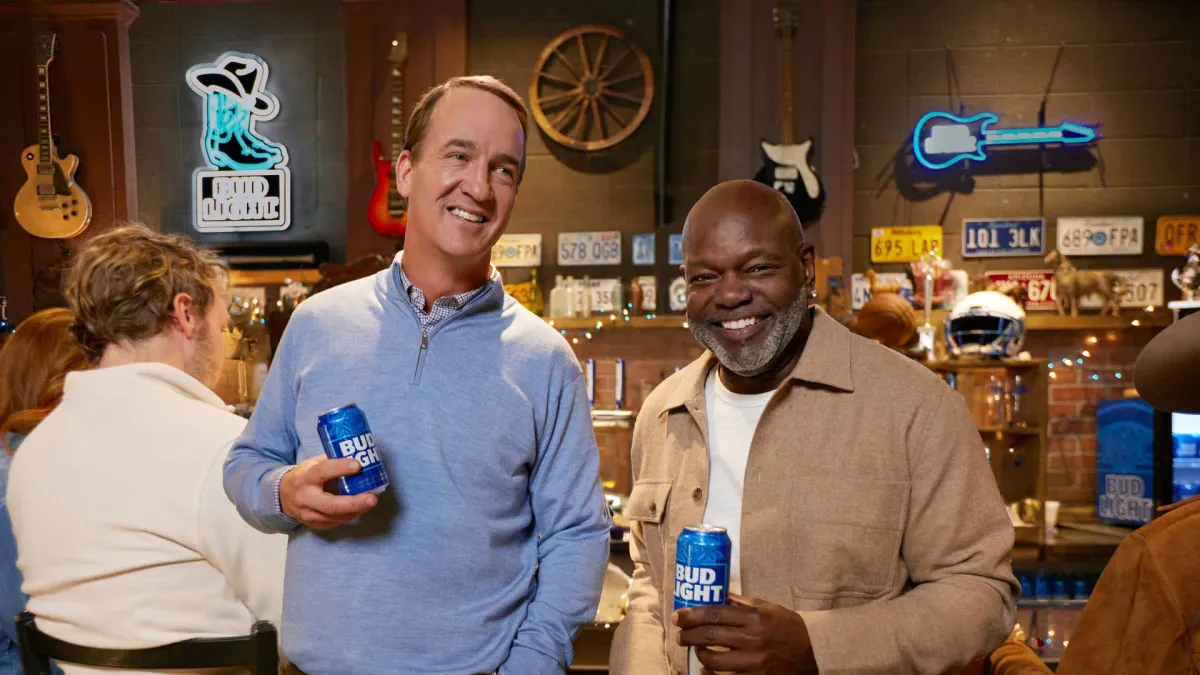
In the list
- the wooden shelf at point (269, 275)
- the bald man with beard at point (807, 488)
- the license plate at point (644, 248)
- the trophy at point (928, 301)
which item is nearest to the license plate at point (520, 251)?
the license plate at point (644, 248)

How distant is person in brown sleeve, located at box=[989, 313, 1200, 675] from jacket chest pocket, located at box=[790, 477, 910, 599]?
37cm

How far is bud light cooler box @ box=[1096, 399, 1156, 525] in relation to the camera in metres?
4.78

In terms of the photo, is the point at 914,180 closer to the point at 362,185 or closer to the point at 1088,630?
the point at 362,185

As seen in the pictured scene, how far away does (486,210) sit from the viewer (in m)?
1.60

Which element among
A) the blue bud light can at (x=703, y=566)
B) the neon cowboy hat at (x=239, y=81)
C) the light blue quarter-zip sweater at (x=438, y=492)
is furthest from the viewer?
the neon cowboy hat at (x=239, y=81)

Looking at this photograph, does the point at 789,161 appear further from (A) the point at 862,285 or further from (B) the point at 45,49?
(B) the point at 45,49

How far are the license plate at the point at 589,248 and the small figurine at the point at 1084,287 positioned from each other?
7.81 feet

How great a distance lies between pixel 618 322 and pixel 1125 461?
2.80m

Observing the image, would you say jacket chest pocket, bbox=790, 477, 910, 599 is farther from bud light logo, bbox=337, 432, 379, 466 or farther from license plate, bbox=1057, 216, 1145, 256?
license plate, bbox=1057, 216, 1145, 256

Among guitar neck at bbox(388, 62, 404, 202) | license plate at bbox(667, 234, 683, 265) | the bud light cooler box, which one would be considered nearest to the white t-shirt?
license plate at bbox(667, 234, 683, 265)

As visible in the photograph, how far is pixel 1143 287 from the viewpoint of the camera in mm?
5027

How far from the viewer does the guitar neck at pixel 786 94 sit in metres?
5.06

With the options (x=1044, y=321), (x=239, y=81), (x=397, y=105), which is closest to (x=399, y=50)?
(x=397, y=105)

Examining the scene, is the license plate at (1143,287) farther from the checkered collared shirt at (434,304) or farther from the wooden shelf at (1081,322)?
the checkered collared shirt at (434,304)
